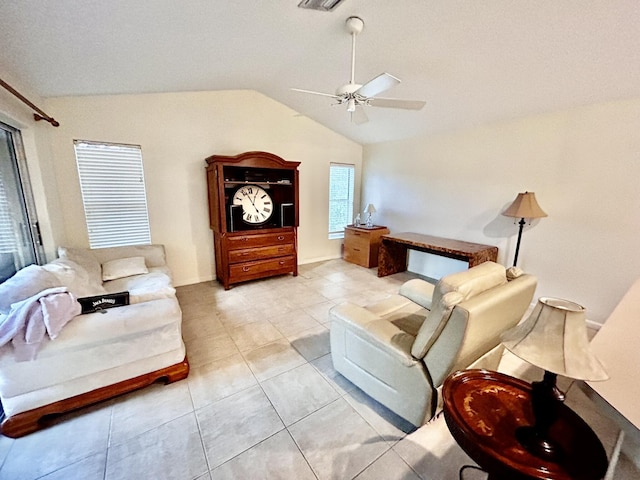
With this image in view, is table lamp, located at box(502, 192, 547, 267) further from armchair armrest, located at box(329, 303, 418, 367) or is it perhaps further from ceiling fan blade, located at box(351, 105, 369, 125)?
armchair armrest, located at box(329, 303, 418, 367)

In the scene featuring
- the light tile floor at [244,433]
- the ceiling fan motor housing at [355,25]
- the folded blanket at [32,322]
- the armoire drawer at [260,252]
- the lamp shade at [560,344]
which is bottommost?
the light tile floor at [244,433]

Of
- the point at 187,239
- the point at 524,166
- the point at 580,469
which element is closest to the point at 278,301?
the point at 187,239

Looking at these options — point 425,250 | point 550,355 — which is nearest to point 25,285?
point 550,355

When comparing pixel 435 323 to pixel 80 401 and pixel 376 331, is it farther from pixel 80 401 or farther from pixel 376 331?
pixel 80 401

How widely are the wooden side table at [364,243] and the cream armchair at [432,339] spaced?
274cm

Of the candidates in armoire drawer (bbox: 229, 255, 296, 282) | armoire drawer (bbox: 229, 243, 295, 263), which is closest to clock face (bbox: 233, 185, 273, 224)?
armoire drawer (bbox: 229, 243, 295, 263)

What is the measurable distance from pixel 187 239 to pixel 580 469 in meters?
4.13

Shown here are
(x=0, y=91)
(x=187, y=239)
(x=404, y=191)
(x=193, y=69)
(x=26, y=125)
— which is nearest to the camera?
(x=0, y=91)

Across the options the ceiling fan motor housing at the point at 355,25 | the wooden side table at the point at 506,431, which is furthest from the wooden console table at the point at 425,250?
the ceiling fan motor housing at the point at 355,25

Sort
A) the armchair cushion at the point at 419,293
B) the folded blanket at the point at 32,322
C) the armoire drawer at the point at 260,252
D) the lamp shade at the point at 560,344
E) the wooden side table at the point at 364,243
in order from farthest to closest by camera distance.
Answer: the wooden side table at the point at 364,243 → the armoire drawer at the point at 260,252 → the armchair cushion at the point at 419,293 → the folded blanket at the point at 32,322 → the lamp shade at the point at 560,344

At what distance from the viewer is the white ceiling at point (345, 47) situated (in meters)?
1.71

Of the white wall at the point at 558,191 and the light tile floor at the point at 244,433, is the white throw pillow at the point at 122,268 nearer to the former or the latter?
the light tile floor at the point at 244,433

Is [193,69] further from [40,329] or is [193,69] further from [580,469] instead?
[580,469]

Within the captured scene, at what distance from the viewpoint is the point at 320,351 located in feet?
7.78
